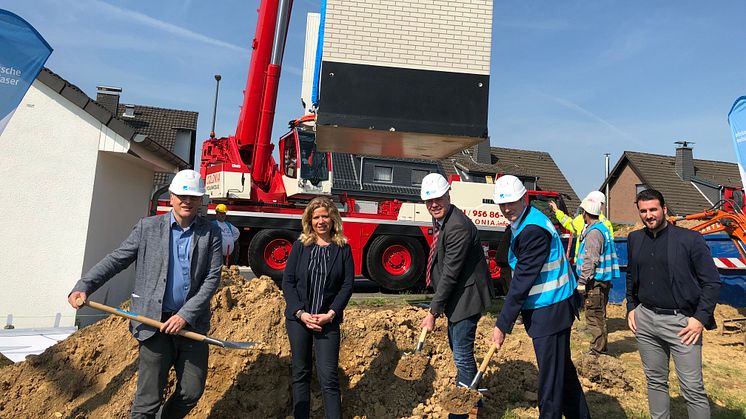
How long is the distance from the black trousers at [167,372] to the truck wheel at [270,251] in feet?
23.3

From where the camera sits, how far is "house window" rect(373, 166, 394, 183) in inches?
846

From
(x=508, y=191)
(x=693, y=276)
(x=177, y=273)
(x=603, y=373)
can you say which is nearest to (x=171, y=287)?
(x=177, y=273)

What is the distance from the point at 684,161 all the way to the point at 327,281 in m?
36.5

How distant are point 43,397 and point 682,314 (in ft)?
15.7

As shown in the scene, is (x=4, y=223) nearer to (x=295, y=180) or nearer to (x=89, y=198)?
(x=89, y=198)

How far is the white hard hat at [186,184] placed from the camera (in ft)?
10.4

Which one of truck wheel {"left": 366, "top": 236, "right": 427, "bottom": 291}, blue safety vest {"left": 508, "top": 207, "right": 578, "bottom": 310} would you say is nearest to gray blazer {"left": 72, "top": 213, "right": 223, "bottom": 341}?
blue safety vest {"left": 508, "top": 207, "right": 578, "bottom": 310}

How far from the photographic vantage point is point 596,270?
612 cm

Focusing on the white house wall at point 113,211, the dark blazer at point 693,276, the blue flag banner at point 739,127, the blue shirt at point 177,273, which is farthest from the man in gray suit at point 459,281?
the white house wall at point 113,211

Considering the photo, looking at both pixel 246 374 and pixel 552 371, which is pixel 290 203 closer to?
pixel 246 374

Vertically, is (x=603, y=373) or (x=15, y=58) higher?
(x=15, y=58)

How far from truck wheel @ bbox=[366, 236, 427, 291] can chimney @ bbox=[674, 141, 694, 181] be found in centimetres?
2939

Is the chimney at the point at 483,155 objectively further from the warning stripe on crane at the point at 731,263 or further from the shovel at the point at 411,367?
the shovel at the point at 411,367

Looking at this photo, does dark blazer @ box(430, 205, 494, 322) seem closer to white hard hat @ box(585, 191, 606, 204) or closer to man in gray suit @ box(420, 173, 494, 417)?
man in gray suit @ box(420, 173, 494, 417)
